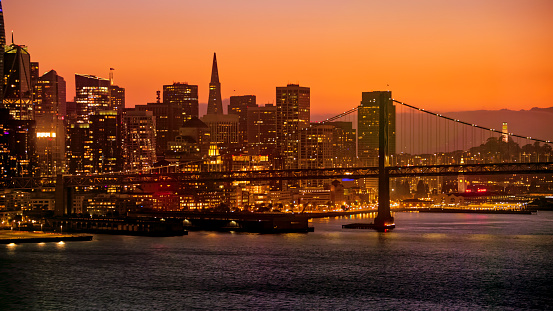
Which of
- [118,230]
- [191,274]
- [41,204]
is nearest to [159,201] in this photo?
[41,204]

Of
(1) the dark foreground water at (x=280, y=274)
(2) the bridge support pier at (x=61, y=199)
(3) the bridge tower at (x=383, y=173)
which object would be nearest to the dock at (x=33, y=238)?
(1) the dark foreground water at (x=280, y=274)

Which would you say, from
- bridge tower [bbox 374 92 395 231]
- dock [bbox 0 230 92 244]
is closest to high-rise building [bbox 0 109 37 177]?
dock [bbox 0 230 92 244]

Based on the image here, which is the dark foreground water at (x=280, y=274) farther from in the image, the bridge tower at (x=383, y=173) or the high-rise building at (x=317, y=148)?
the high-rise building at (x=317, y=148)

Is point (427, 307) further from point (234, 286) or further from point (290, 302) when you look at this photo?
→ point (234, 286)

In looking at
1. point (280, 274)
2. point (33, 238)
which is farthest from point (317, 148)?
point (280, 274)

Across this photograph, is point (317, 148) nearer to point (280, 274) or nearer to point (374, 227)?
point (374, 227)
